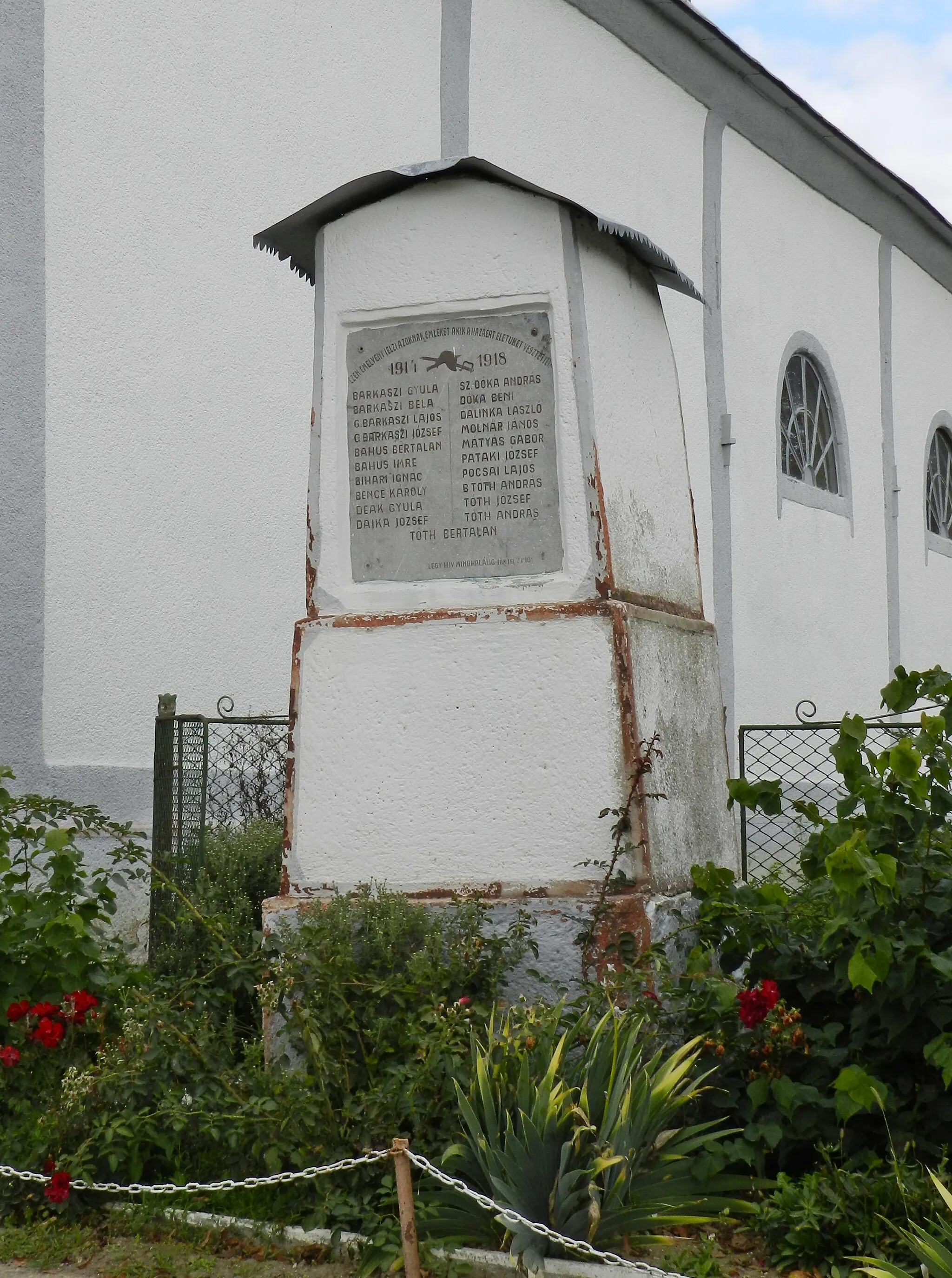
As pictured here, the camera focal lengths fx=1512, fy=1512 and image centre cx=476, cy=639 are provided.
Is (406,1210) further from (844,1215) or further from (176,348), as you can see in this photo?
(176,348)

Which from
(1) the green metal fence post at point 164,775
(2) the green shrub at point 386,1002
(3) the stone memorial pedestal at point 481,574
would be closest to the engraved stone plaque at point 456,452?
(3) the stone memorial pedestal at point 481,574

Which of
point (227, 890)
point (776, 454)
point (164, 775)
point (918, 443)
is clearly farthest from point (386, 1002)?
point (918, 443)

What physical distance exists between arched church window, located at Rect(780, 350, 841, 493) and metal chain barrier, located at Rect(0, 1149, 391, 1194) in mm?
10244

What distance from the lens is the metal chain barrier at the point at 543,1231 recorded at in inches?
A: 126

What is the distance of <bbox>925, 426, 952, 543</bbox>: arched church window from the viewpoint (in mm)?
Result: 16531

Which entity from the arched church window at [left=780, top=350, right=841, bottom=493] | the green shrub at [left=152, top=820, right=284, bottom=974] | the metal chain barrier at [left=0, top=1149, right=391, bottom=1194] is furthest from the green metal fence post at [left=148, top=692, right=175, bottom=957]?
the arched church window at [left=780, top=350, right=841, bottom=493]

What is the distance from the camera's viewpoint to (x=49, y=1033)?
416cm

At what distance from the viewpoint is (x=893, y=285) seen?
51.2 ft

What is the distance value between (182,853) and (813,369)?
9.32 meters

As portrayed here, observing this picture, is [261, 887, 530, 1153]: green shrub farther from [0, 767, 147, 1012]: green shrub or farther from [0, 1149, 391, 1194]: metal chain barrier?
[0, 767, 147, 1012]: green shrub

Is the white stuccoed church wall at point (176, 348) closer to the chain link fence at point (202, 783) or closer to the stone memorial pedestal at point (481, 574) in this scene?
the chain link fence at point (202, 783)

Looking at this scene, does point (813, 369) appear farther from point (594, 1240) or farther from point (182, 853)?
point (594, 1240)

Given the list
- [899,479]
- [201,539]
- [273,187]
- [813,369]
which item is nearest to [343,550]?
[201,539]

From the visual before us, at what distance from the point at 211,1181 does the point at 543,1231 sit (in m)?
1.14
